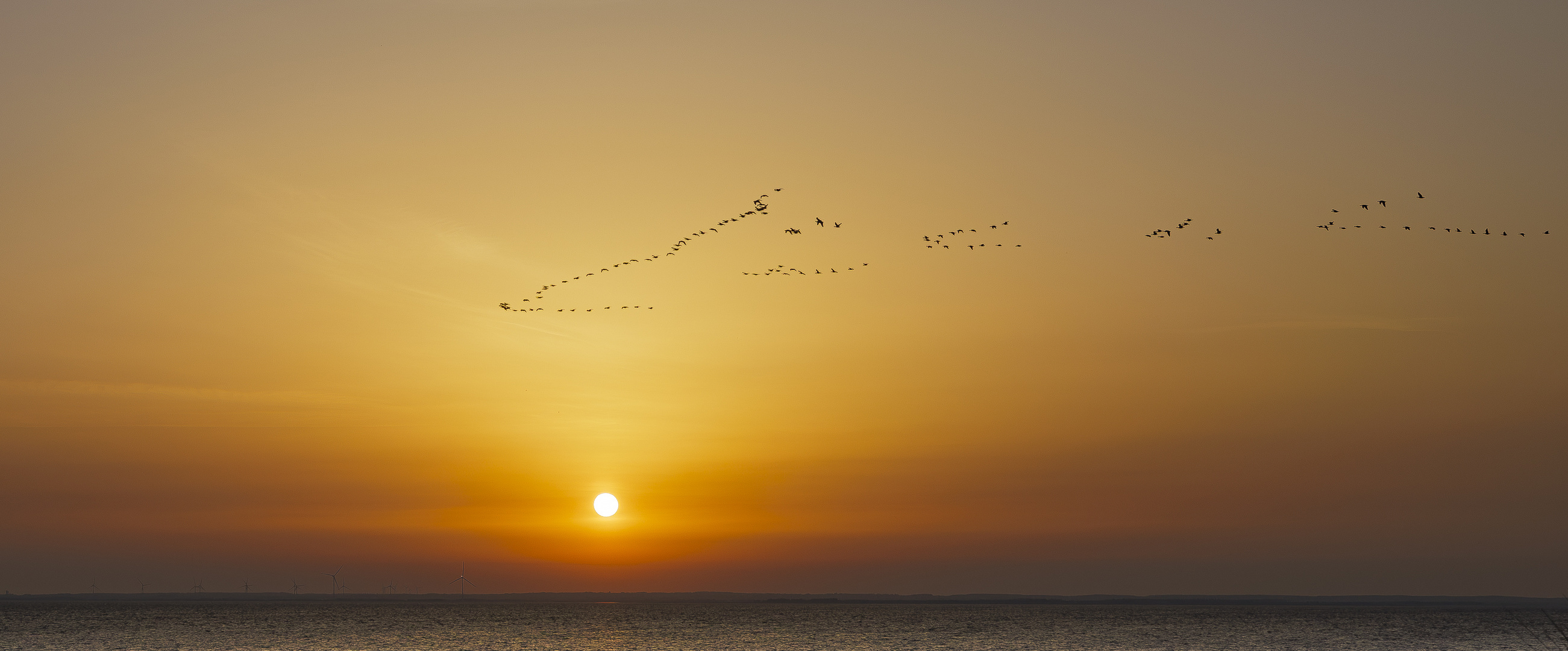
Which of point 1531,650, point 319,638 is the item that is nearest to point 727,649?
point 319,638

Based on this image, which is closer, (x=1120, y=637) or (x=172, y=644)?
(x=172, y=644)

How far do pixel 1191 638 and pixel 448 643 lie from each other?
102 m

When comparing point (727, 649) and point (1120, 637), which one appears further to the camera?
point (1120, 637)

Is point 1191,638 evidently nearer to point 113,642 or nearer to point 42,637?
point 113,642

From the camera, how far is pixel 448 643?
16500 cm

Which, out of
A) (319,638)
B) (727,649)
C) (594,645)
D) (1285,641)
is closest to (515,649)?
(594,645)

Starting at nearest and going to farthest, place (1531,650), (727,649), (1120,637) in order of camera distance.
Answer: (1531,650) → (727,649) → (1120,637)

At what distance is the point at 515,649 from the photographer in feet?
494

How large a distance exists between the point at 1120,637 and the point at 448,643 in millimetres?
95826

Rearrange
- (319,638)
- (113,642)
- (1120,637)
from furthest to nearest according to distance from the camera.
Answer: (1120,637) → (319,638) → (113,642)

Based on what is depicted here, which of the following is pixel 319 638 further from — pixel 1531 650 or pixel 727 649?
pixel 1531 650

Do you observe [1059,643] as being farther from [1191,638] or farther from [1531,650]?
[1531,650]

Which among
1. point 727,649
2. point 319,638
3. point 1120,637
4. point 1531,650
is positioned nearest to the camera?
point 1531,650

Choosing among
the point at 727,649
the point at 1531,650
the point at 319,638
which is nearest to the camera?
the point at 1531,650
